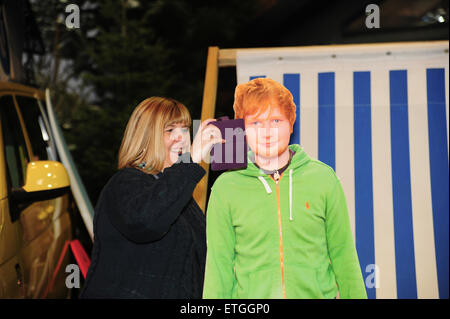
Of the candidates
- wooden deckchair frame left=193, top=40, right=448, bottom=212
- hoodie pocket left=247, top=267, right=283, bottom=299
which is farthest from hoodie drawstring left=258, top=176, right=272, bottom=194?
wooden deckchair frame left=193, top=40, right=448, bottom=212

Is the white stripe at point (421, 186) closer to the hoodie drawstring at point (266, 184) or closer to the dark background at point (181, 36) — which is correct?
the hoodie drawstring at point (266, 184)

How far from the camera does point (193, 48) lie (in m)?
7.11

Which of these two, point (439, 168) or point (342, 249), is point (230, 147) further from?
point (439, 168)

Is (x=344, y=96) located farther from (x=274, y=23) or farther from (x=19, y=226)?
(x=274, y=23)

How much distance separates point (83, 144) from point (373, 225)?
16.9 ft

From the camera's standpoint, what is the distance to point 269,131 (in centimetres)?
137

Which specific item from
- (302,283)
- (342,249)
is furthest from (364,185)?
(302,283)

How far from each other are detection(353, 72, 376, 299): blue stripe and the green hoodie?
2.45 ft

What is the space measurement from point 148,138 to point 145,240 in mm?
332

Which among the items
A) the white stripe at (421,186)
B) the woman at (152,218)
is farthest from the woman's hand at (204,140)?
the white stripe at (421,186)
